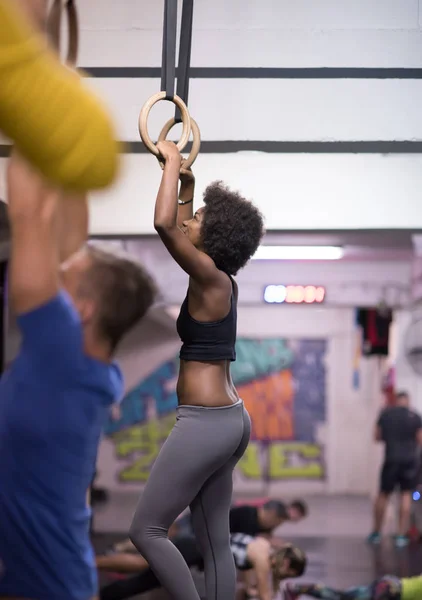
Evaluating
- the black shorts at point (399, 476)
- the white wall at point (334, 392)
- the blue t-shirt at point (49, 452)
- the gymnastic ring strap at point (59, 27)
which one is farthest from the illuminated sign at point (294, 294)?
the blue t-shirt at point (49, 452)

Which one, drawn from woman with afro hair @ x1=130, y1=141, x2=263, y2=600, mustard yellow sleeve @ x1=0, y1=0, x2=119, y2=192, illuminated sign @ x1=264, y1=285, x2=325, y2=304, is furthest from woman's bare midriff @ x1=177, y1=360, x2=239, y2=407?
illuminated sign @ x1=264, y1=285, x2=325, y2=304

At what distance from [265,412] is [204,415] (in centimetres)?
175

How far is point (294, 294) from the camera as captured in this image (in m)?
3.44

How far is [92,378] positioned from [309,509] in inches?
107

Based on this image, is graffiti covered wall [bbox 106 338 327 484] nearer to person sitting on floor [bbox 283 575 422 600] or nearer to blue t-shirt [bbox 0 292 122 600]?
person sitting on floor [bbox 283 575 422 600]

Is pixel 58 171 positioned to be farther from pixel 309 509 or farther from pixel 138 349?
pixel 309 509

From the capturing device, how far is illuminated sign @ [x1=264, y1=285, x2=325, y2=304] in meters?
3.42

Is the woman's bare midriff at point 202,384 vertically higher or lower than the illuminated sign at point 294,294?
lower

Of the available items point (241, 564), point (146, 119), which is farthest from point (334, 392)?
point (146, 119)

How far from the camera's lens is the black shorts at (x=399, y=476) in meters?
3.45

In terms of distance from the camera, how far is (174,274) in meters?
3.42

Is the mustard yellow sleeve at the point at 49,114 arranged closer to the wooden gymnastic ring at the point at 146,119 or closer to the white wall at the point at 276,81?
the wooden gymnastic ring at the point at 146,119

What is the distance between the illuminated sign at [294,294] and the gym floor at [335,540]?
902 mm

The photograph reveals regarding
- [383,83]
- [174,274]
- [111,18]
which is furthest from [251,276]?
[111,18]
